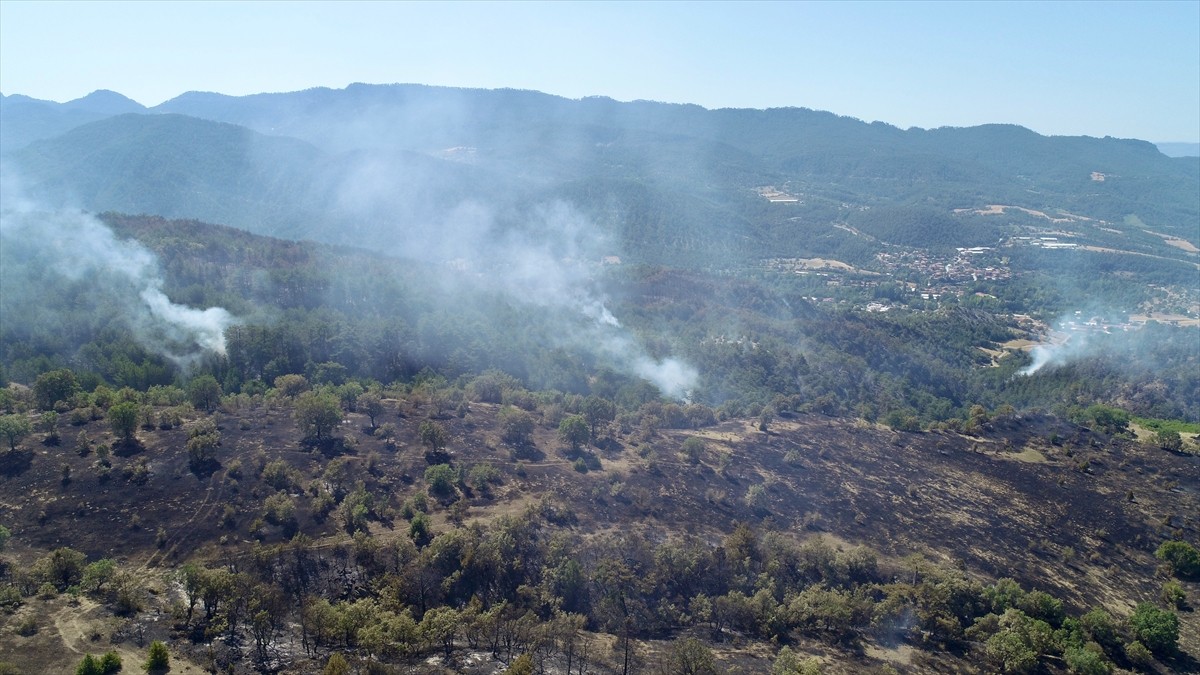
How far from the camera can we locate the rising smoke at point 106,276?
7950 centimetres

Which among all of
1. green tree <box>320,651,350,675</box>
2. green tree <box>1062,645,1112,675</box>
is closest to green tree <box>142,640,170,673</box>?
green tree <box>320,651,350,675</box>

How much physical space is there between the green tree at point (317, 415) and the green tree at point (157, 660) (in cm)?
2718

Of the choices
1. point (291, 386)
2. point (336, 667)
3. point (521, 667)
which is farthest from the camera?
point (291, 386)

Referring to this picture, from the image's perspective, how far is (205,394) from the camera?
202 feet

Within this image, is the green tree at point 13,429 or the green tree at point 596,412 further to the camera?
the green tree at point 596,412

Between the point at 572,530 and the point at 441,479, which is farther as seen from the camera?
the point at 441,479

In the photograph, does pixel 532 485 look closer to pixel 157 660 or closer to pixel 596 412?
pixel 596 412

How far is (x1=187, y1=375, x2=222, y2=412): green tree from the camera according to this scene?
61.5m

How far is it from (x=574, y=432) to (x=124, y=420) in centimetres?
3503

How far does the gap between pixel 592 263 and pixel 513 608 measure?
141919 mm

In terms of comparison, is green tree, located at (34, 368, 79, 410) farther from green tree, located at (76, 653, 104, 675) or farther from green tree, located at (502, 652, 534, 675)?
green tree, located at (502, 652, 534, 675)

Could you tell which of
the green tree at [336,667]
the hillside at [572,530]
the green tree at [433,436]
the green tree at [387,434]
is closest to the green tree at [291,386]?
the hillside at [572,530]

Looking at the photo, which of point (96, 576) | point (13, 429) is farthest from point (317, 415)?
point (96, 576)

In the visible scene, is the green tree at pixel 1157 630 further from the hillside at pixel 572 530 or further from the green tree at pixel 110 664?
the green tree at pixel 110 664
